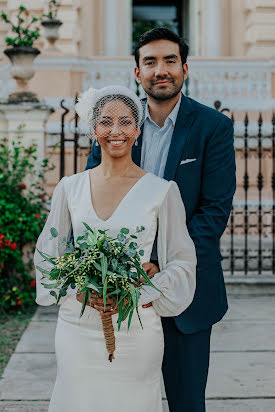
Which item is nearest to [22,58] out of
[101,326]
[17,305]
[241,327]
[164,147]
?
[17,305]

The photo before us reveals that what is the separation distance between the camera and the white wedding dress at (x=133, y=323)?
2613 millimetres

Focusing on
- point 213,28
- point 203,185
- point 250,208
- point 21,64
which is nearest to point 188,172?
point 203,185

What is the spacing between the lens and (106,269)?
7.75 feet

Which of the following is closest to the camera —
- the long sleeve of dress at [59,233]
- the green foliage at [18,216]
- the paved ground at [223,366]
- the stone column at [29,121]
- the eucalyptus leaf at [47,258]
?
the eucalyptus leaf at [47,258]

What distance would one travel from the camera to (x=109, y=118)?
268 centimetres

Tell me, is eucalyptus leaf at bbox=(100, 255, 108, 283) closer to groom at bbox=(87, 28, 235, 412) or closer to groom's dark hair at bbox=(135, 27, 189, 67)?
groom at bbox=(87, 28, 235, 412)

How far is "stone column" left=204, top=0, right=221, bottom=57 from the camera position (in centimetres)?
1359

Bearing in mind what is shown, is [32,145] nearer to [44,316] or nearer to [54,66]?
[44,316]

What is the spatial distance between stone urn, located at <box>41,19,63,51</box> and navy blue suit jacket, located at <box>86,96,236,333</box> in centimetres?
912

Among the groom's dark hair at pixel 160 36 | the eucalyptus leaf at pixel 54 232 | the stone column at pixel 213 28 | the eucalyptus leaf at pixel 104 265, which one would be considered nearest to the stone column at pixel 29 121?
the groom's dark hair at pixel 160 36

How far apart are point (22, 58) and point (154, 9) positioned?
13687 mm

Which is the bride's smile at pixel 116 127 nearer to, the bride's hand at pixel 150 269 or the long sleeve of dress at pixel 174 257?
the long sleeve of dress at pixel 174 257

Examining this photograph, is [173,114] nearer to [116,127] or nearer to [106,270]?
[116,127]

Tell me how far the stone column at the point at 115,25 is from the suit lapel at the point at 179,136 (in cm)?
1086
